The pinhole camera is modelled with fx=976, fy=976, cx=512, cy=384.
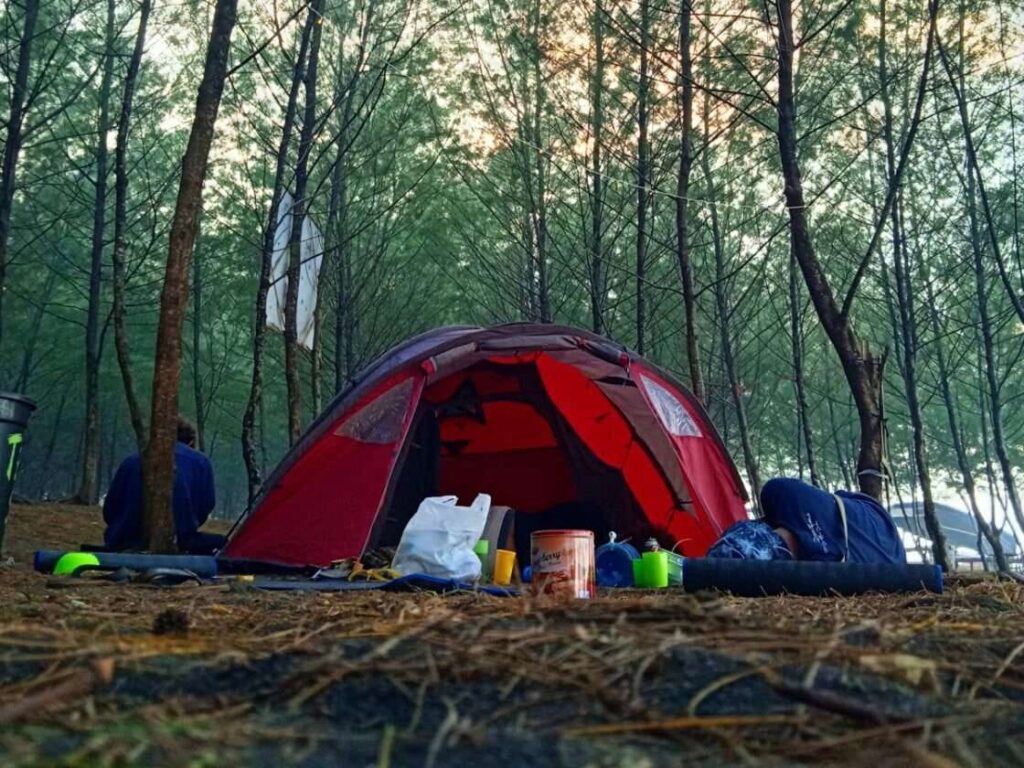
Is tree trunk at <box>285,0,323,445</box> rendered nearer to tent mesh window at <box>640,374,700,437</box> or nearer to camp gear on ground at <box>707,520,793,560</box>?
tent mesh window at <box>640,374,700,437</box>

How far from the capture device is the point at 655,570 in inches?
195

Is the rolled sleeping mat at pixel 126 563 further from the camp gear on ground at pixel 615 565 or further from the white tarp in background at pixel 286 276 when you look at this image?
the white tarp in background at pixel 286 276

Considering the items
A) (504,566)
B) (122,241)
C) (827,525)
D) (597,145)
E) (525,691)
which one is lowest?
(525,691)

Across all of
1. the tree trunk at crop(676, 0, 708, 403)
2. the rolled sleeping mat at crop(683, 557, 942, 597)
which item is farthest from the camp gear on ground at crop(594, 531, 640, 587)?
the tree trunk at crop(676, 0, 708, 403)

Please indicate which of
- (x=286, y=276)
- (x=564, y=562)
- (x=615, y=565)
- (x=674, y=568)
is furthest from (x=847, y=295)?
(x=286, y=276)

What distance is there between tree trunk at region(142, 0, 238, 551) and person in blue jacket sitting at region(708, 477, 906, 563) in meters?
3.02

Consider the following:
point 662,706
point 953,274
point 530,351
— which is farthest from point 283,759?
point 953,274

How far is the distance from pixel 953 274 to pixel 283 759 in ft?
43.4

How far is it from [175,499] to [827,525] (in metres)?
4.38

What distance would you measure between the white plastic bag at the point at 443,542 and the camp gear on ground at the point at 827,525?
1.47 meters

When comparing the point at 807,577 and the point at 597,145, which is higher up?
the point at 597,145

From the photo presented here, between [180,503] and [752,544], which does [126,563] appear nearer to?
[180,503]

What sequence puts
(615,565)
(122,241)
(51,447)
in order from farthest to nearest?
(51,447) < (122,241) < (615,565)

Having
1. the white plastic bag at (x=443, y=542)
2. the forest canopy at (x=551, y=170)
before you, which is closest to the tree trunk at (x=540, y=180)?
the forest canopy at (x=551, y=170)
